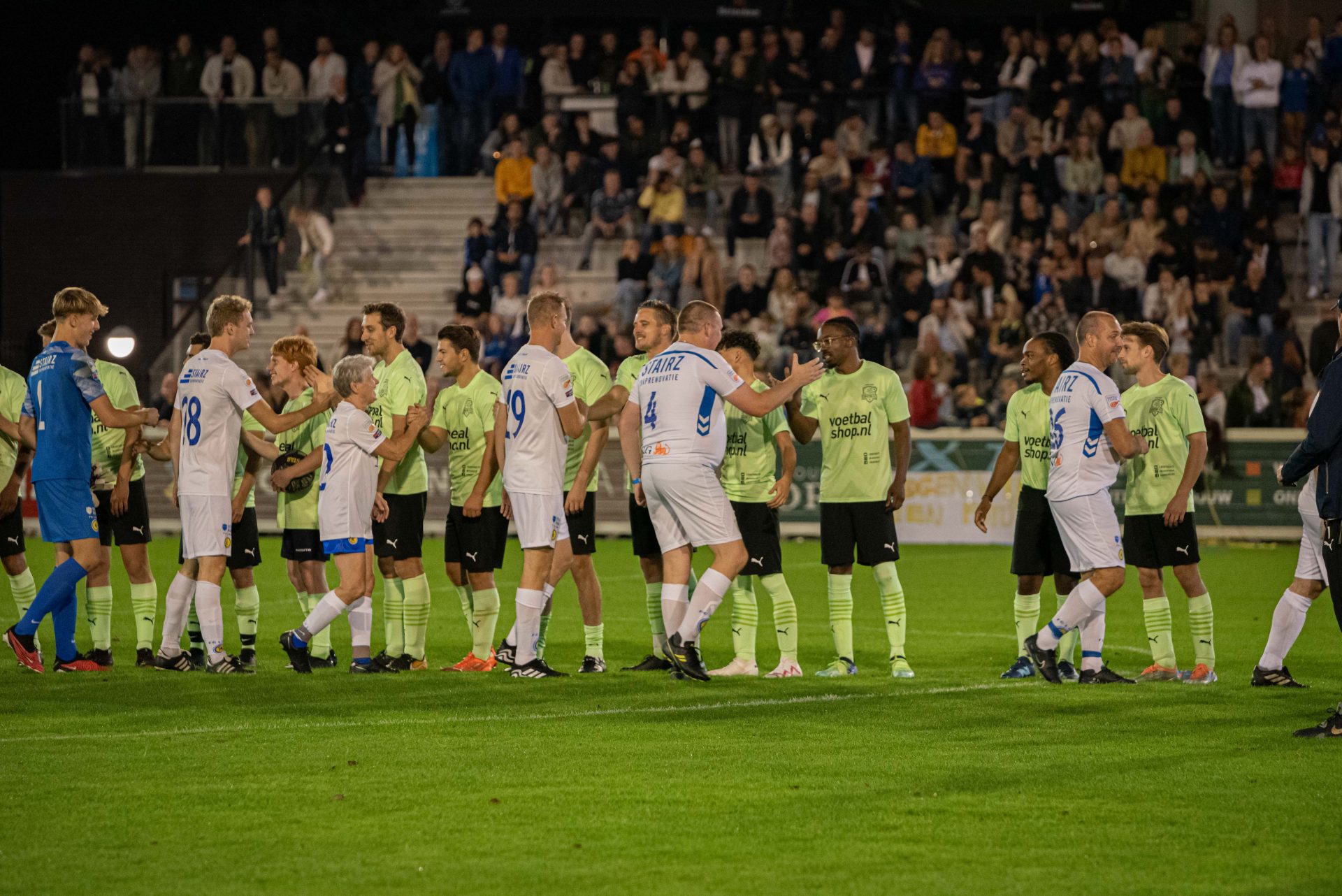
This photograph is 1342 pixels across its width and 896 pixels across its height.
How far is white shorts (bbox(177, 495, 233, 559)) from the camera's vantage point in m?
10.7

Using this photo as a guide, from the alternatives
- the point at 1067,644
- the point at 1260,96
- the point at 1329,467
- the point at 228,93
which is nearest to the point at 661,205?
the point at 228,93

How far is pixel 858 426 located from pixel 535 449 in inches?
82.0

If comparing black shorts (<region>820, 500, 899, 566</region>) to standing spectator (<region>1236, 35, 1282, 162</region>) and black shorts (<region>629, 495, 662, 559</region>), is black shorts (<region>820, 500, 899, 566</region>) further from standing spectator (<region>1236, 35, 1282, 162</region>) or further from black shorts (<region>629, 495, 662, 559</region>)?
standing spectator (<region>1236, 35, 1282, 162</region>)

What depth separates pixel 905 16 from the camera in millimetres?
29719

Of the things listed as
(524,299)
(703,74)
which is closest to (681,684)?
(524,299)

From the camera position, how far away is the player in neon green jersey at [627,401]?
10.8 m

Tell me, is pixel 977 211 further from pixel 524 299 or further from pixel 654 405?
pixel 654 405

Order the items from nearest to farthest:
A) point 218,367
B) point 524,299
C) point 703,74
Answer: point 218,367 → point 524,299 → point 703,74

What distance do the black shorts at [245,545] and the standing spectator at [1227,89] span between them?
765 inches

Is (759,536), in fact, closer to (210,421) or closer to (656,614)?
(656,614)

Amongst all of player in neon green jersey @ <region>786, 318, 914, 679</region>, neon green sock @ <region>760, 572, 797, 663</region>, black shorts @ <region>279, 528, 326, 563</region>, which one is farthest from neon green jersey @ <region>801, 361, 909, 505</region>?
black shorts @ <region>279, 528, 326, 563</region>

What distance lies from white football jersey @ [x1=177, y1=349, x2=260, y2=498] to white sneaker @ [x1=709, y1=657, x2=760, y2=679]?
3.32m

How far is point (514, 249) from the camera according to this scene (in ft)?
87.4

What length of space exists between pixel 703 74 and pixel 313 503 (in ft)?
59.4
